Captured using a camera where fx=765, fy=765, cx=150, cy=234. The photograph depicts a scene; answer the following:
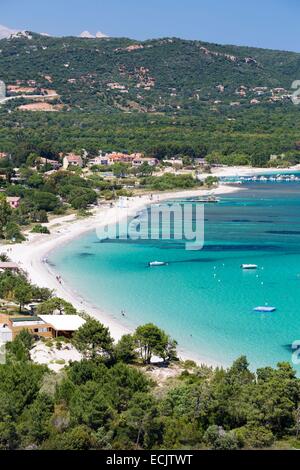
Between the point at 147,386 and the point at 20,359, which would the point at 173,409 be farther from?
the point at 20,359

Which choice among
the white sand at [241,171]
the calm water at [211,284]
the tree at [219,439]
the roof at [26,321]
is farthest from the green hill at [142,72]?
the tree at [219,439]

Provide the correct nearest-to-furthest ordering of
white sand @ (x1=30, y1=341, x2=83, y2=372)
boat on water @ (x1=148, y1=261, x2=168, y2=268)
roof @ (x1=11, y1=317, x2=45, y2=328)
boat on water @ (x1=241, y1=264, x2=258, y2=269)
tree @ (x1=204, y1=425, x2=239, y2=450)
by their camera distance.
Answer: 1. tree @ (x1=204, y1=425, x2=239, y2=450)
2. white sand @ (x1=30, y1=341, x2=83, y2=372)
3. roof @ (x1=11, y1=317, x2=45, y2=328)
4. boat on water @ (x1=241, y1=264, x2=258, y2=269)
5. boat on water @ (x1=148, y1=261, x2=168, y2=268)

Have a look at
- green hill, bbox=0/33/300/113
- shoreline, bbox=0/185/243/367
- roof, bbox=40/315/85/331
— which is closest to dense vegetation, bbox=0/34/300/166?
green hill, bbox=0/33/300/113

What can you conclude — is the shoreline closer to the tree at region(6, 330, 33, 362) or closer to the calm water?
the calm water

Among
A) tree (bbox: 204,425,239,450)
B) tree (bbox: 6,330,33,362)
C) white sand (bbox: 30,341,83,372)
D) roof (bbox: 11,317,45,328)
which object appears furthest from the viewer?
roof (bbox: 11,317,45,328)

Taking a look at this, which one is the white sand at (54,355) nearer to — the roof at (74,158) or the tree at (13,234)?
the tree at (13,234)
